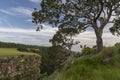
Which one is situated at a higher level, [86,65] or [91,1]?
[91,1]

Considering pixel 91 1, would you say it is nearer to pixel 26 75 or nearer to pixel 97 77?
pixel 97 77

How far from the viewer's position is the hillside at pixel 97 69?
30.3 feet

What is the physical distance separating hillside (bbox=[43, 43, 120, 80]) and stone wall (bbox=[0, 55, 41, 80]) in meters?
24.3

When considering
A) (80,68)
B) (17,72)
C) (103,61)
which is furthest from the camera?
(17,72)

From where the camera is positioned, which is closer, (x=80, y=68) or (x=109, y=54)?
(x=80, y=68)

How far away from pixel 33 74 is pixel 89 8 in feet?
115

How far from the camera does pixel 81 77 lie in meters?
9.62

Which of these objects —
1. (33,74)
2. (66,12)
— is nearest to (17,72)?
(33,74)

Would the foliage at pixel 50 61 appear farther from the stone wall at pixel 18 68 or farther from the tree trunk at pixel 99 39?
the tree trunk at pixel 99 39

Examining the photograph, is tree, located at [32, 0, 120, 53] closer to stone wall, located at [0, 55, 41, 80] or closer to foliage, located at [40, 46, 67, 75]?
stone wall, located at [0, 55, 41, 80]

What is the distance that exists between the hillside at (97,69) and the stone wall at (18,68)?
79.8 ft

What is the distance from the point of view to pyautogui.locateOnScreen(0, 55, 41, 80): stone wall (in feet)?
118

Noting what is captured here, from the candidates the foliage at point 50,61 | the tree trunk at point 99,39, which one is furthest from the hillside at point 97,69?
the foliage at point 50,61

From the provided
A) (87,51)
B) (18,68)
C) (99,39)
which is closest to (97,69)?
(99,39)
